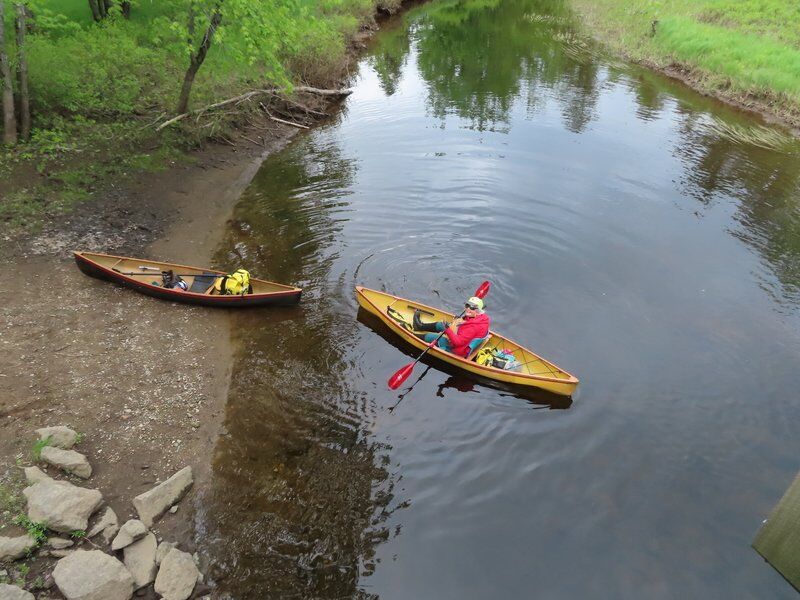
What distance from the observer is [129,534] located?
Result: 6887mm

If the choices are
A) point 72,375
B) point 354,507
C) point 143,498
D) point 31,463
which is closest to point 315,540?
point 354,507

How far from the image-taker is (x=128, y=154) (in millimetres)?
16641

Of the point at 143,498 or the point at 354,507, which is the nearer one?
the point at 143,498

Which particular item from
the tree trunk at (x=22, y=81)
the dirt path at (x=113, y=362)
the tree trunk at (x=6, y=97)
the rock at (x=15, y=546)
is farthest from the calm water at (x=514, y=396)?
the tree trunk at (x=6, y=97)

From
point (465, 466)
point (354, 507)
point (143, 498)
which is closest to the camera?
point (143, 498)

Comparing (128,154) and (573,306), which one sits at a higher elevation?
(128,154)

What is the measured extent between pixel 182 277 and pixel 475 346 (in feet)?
22.8

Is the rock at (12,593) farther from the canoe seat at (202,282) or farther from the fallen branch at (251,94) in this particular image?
the fallen branch at (251,94)

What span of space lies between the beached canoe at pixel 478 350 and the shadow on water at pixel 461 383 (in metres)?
0.12

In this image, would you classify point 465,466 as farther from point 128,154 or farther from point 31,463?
point 128,154

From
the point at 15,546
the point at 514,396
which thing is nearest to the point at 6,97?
the point at 15,546

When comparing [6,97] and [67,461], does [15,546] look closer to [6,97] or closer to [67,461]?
[67,461]

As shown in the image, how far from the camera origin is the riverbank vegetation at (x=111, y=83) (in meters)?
14.3

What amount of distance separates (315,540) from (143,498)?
2462mm
